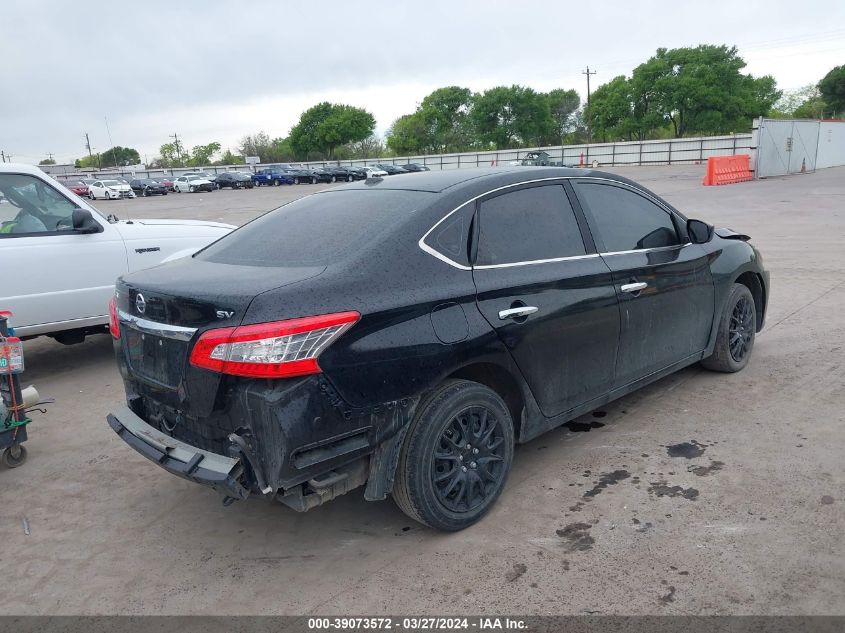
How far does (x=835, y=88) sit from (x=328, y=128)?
206 feet

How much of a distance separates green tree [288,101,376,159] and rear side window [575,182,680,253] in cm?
9016

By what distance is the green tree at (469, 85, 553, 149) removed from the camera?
90688mm

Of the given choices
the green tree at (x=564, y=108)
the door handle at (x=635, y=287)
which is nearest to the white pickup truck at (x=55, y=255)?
the door handle at (x=635, y=287)

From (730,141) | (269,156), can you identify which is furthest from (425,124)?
(730,141)

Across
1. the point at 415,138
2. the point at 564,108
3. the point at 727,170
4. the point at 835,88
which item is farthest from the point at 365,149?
the point at 727,170

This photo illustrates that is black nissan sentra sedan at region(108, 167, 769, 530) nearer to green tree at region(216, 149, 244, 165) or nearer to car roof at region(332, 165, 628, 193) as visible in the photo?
car roof at region(332, 165, 628, 193)

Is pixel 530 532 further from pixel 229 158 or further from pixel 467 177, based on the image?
pixel 229 158

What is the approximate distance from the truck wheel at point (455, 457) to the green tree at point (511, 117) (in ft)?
303

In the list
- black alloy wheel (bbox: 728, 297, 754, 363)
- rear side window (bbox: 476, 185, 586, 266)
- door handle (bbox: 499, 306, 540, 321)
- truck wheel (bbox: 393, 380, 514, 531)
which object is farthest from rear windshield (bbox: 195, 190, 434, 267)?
black alloy wheel (bbox: 728, 297, 754, 363)

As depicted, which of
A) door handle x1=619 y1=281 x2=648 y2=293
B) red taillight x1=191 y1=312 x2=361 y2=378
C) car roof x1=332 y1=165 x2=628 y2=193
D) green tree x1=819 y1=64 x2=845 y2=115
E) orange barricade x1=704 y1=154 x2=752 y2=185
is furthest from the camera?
green tree x1=819 y1=64 x2=845 y2=115

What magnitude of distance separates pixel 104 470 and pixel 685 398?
157 inches

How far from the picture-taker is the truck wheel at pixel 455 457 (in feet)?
10.1

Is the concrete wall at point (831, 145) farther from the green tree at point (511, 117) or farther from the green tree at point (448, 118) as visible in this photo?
the green tree at point (448, 118)

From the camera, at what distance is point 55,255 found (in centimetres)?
578
